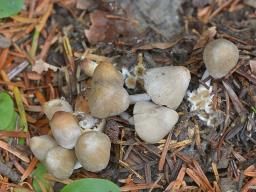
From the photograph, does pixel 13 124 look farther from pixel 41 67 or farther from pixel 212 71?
pixel 212 71

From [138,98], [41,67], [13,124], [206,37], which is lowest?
[13,124]

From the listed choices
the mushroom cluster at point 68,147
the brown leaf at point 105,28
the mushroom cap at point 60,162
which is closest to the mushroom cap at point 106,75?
the mushroom cluster at point 68,147

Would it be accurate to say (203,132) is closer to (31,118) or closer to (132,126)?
(132,126)

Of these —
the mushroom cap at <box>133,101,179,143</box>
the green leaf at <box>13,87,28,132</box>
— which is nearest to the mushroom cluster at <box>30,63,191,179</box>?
the mushroom cap at <box>133,101,179,143</box>

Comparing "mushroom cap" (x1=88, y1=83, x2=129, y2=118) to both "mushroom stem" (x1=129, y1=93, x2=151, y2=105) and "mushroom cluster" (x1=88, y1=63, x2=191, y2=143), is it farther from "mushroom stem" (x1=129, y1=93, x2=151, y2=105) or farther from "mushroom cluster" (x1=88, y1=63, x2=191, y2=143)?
"mushroom stem" (x1=129, y1=93, x2=151, y2=105)

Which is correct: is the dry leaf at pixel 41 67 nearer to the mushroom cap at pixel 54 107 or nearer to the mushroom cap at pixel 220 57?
the mushroom cap at pixel 54 107

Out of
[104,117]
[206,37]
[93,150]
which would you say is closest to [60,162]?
[93,150]

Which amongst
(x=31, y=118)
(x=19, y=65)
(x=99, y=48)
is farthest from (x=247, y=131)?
(x=19, y=65)

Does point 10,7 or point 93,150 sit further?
point 10,7
